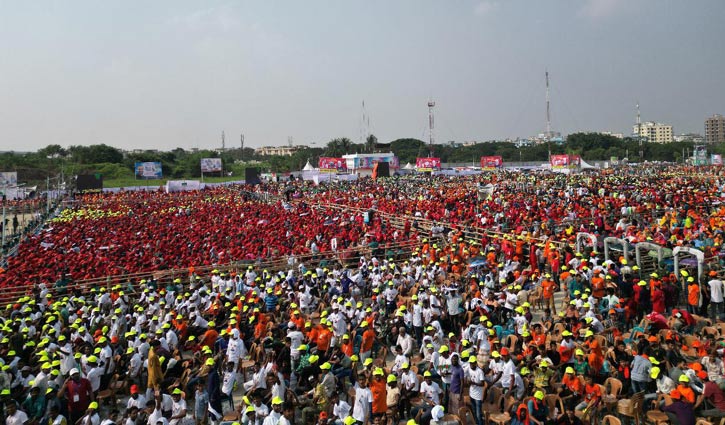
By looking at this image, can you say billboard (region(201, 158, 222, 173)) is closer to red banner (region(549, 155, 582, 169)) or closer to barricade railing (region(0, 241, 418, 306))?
red banner (region(549, 155, 582, 169))

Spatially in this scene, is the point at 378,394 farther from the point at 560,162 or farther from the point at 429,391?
the point at 560,162

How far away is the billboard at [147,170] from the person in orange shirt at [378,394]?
60939 mm

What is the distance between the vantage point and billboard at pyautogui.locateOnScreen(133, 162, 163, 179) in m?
63.1

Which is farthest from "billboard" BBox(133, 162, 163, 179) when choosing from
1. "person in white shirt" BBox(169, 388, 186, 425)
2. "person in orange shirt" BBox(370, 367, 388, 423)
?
"person in orange shirt" BBox(370, 367, 388, 423)

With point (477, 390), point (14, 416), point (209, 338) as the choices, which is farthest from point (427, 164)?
point (14, 416)

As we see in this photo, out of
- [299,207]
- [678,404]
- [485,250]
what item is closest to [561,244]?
[485,250]

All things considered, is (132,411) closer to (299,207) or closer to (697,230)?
(697,230)

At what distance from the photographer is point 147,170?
63688 millimetres

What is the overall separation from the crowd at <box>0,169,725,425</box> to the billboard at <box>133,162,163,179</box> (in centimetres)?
4653

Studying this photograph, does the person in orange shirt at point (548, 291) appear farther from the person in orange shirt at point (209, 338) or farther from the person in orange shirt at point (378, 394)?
the person in orange shirt at point (209, 338)

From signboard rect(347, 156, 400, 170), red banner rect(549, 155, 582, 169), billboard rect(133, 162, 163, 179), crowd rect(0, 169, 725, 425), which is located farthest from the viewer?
billboard rect(133, 162, 163, 179)

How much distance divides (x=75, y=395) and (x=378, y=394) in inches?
178

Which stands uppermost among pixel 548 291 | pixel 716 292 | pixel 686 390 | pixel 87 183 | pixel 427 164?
pixel 427 164

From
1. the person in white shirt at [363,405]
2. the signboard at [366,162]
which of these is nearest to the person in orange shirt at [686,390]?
the person in white shirt at [363,405]
